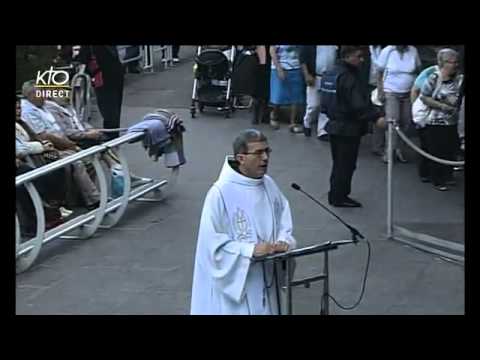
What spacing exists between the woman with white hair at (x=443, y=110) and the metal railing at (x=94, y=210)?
8.40 feet

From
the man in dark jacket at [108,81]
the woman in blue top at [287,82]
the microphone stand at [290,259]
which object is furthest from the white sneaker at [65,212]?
the microphone stand at [290,259]

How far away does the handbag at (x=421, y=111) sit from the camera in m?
11.2

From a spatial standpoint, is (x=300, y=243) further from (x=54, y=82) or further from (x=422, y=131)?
(x=54, y=82)

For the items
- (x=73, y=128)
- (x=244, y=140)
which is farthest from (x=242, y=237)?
(x=73, y=128)

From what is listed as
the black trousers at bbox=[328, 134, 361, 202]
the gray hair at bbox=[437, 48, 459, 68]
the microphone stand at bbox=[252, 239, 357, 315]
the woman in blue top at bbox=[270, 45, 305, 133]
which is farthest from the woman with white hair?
the microphone stand at bbox=[252, 239, 357, 315]

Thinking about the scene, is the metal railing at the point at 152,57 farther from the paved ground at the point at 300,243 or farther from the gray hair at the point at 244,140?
the gray hair at the point at 244,140

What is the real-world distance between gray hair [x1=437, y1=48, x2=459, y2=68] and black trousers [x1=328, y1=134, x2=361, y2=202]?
3.97 feet

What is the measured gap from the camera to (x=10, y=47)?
17.9 ft
